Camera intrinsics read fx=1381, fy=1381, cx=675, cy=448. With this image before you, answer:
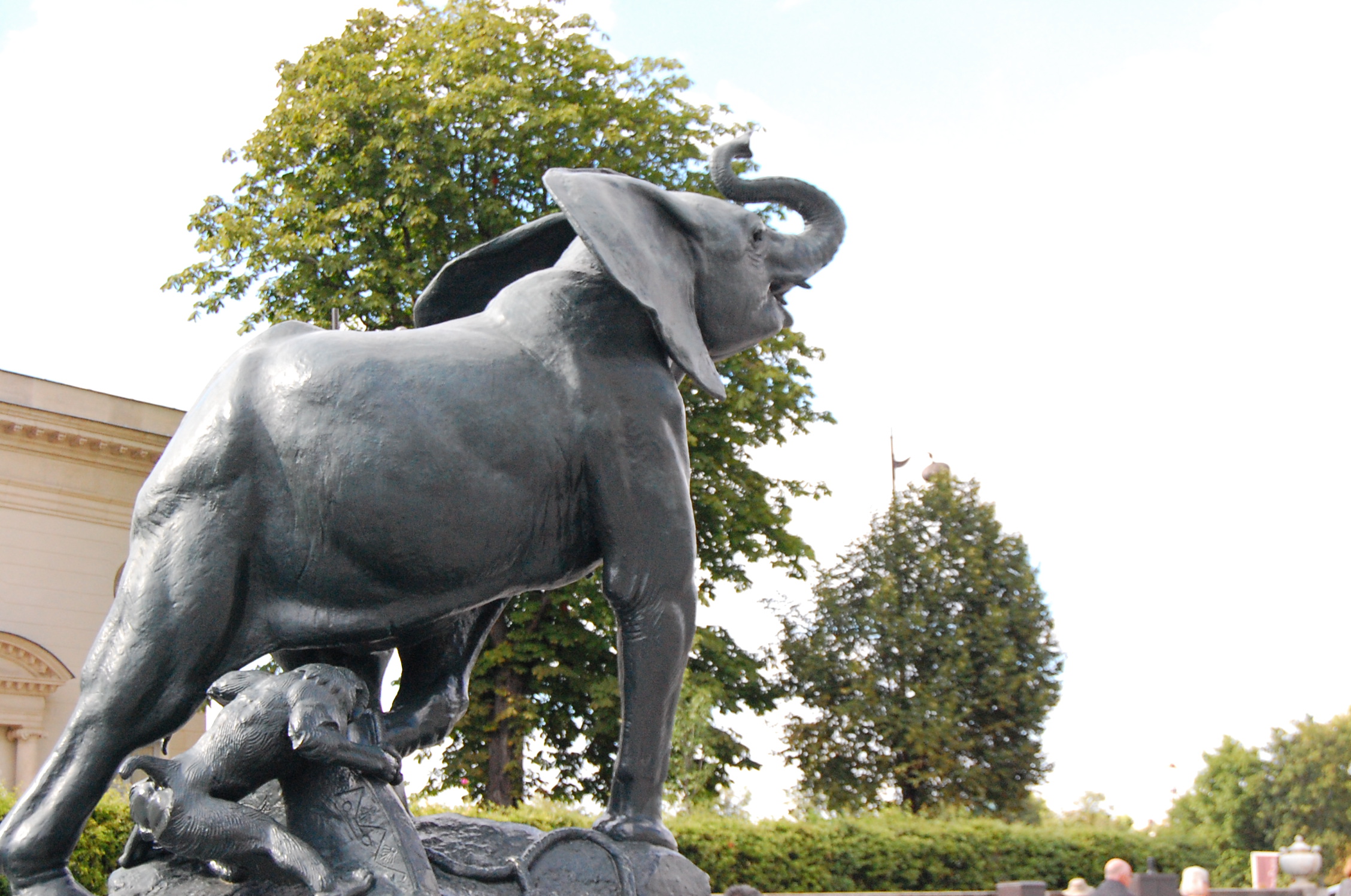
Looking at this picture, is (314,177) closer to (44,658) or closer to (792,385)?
(792,385)

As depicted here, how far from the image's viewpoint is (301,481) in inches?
119

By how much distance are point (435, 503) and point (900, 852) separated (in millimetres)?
16543

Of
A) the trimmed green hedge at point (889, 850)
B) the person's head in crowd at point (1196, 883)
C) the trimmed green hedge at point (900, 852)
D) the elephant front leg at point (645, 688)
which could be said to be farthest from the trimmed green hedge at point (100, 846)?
the person's head in crowd at point (1196, 883)

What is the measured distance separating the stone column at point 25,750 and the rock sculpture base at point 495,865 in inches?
887

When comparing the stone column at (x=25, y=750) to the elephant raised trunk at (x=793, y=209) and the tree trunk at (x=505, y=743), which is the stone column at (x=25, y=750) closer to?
the tree trunk at (x=505, y=743)

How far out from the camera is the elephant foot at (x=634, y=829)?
329 centimetres

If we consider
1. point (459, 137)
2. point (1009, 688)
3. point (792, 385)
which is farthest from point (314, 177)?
point (1009, 688)

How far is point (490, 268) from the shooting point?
3.91m

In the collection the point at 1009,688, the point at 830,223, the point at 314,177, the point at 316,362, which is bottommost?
the point at 316,362

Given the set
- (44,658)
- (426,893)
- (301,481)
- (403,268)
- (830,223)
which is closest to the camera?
(426,893)

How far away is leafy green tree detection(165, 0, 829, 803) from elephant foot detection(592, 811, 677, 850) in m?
14.1

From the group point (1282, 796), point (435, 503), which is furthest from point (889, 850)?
point (1282, 796)

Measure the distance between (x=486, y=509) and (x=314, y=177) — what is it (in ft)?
59.1

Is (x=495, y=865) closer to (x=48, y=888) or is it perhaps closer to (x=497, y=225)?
(x=48, y=888)
